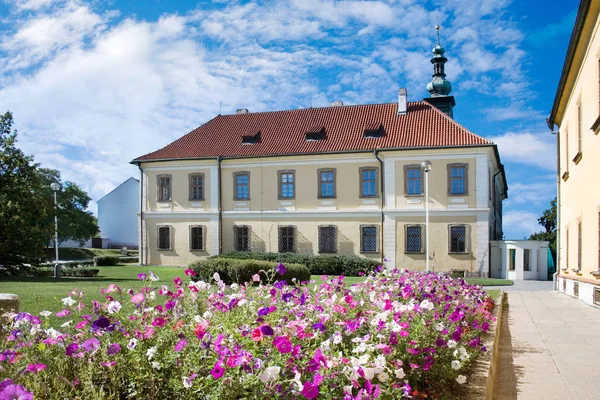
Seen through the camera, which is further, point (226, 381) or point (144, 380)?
point (144, 380)

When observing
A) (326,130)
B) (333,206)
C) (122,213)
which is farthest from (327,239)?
(122,213)

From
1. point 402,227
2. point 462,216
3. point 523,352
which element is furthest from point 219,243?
point 523,352

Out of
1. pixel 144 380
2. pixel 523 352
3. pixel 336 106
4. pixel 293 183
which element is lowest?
pixel 523 352

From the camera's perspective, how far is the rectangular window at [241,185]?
32781 millimetres

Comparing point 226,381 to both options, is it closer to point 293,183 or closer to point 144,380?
point 144,380

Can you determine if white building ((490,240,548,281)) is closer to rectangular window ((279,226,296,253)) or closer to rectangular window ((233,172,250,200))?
rectangular window ((279,226,296,253))

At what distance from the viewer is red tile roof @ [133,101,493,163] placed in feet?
98.2

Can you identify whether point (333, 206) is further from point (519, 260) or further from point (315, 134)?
point (519, 260)

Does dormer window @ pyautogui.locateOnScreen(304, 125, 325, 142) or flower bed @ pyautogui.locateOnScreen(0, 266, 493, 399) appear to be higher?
dormer window @ pyautogui.locateOnScreen(304, 125, 325, 142)

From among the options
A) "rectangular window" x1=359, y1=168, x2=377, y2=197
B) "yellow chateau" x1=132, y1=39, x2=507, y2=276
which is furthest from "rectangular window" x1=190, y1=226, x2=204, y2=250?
"rectangular window" x1=359, y1=168, x2=377, y2=197

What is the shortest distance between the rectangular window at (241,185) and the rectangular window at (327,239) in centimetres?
503

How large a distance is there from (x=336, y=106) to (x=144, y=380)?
32.2m

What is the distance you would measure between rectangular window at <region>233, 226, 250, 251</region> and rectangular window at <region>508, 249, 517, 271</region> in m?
14.5

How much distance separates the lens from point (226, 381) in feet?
9.41
